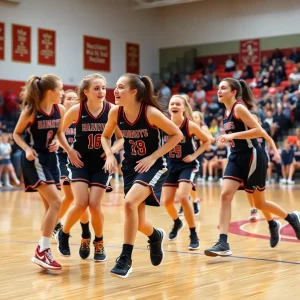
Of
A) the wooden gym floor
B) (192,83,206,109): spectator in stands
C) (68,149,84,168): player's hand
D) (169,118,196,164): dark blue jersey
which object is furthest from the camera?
(192,83,206,109): spectator in stands

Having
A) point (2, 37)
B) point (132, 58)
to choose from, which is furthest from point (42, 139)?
point (132, 58)

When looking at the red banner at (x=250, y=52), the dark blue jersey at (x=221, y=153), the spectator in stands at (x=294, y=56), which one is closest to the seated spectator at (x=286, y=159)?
the dark blue jersey at (x=221, y=153)

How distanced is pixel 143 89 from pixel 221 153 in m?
13.3

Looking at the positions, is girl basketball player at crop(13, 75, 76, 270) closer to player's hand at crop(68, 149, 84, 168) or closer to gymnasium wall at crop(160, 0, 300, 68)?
player's hand at crop(68, 149, 84, 168)

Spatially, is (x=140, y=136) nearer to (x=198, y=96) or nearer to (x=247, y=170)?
(x=247, y=170)

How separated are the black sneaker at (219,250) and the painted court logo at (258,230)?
4.86ft

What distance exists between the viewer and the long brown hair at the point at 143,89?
5.58m

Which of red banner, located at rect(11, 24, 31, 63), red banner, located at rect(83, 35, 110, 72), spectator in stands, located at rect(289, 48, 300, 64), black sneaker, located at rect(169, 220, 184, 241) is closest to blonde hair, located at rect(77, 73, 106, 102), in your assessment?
black sneaker, located at rect(169, 220, 184, 241)

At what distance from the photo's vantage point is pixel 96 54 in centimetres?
2592

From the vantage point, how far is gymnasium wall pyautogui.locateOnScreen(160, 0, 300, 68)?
81.9 feet

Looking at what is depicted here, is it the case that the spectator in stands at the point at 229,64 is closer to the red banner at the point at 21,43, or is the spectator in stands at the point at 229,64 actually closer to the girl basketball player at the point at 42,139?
the red banner at the point at 21,43

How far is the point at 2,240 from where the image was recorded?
7.49 m

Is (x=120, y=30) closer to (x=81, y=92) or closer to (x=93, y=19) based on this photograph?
(x=93, y=19)

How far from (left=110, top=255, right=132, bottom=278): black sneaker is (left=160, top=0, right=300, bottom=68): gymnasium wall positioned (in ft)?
68.1
